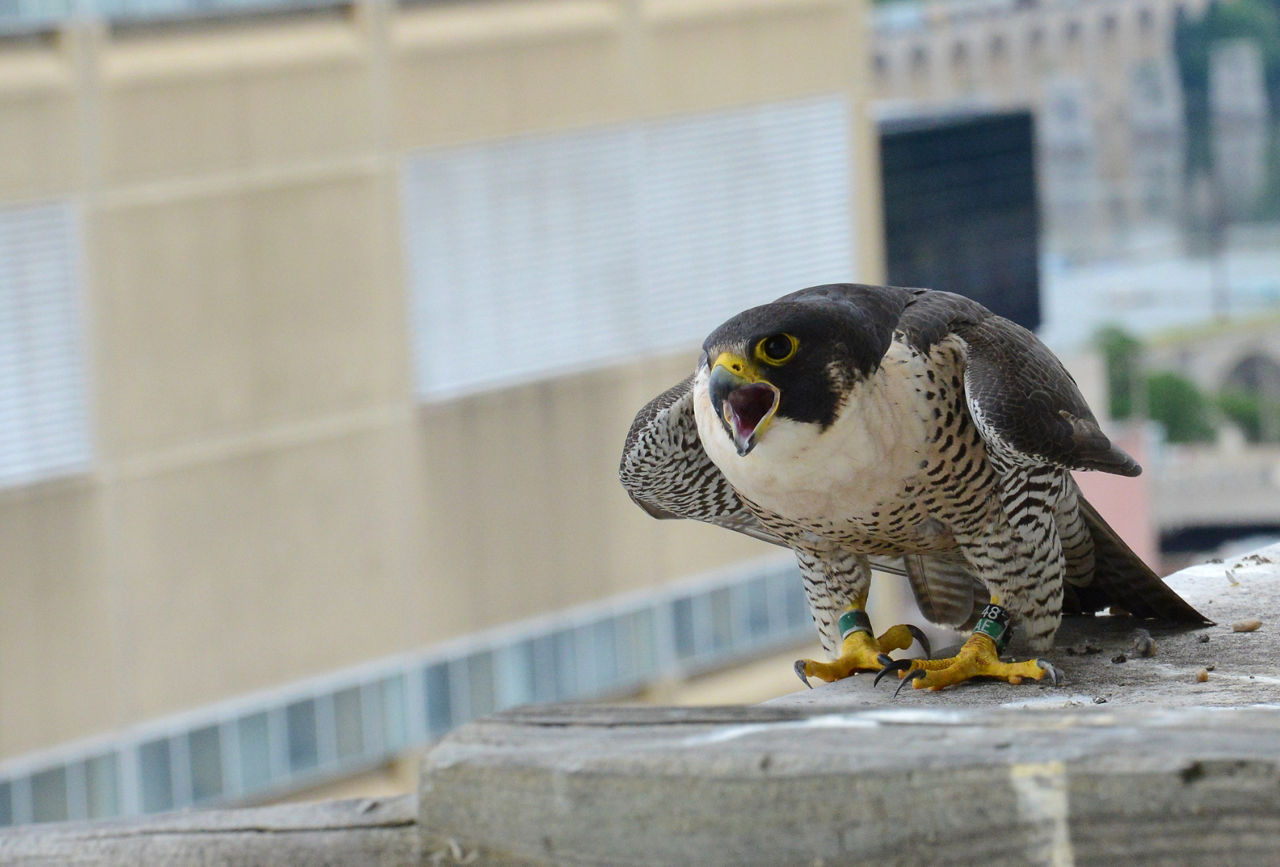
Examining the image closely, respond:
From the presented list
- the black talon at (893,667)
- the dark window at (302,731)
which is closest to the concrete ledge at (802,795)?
the black talon at (893,667)

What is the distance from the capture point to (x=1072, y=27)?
45.6 m

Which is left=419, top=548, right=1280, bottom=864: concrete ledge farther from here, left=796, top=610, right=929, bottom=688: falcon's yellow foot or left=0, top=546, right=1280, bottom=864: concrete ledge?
left=796, top=610, right=929, bottom=688: falcon's yellow foot

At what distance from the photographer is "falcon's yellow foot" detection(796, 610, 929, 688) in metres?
3.44

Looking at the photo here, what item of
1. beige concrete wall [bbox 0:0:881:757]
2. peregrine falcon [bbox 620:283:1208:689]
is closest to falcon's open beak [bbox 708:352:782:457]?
peregrine falcon [bbox 620:283:1208:689]

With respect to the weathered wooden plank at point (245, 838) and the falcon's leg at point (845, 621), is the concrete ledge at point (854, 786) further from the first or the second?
the falcon's leg at point (845, 621)

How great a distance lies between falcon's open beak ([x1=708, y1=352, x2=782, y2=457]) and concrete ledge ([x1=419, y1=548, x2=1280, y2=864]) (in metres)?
1.22

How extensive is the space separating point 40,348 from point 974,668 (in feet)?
40.2

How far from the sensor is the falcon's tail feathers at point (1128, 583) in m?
3.42

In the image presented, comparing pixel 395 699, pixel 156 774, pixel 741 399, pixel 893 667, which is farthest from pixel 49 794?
pixel 741 399

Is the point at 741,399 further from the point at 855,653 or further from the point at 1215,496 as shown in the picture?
the point at 1215,496

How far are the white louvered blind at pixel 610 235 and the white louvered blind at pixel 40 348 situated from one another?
3337mm

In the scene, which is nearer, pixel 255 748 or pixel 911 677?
pixel 911 677

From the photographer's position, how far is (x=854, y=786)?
1.50m

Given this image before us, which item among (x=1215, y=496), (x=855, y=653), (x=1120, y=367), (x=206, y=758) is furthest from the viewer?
(x=1120, y=367)
